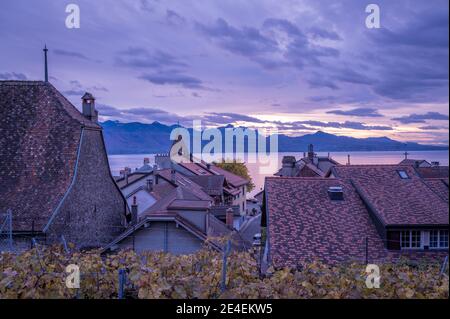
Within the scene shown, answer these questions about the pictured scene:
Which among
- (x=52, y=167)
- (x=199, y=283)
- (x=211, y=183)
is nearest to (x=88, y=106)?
(x=52, y=167)

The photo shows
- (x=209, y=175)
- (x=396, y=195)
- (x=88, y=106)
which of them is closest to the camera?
(x=396, y=195)

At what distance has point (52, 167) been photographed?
18359mm

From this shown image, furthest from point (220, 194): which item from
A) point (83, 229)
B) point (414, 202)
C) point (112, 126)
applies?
point (414, 202)

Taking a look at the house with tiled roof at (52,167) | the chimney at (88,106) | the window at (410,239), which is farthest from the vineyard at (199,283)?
the chimney at (88,106)

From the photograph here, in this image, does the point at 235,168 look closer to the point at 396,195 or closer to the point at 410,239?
the point at 396,195

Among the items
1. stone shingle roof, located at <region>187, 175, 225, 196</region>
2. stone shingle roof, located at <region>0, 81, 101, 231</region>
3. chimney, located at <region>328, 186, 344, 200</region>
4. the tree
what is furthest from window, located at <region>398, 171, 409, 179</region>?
A: the tree

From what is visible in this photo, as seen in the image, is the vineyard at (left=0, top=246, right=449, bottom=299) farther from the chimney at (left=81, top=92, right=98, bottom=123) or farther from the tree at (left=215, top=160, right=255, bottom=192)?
the tree at (left=215, top=160, right=255, bottom=192)

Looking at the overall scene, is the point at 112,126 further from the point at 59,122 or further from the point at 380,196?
the point at 380,196

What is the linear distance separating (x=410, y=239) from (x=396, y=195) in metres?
1.92

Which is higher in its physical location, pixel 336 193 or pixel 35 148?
pixel 35 148

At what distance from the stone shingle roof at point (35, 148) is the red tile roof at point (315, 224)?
7.92m

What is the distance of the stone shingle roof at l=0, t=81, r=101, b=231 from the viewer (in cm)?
1705

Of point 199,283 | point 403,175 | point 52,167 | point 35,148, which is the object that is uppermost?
point 35,148

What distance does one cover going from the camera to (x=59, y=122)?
64.6 ft
